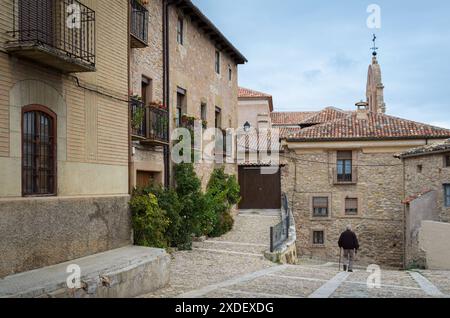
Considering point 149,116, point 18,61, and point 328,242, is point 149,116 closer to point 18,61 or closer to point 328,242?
point 18,61

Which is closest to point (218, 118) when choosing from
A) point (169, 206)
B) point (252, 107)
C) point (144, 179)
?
point (144, 179)

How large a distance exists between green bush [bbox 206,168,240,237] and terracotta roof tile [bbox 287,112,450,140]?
30.3 ft

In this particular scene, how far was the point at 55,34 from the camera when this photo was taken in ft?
25.4

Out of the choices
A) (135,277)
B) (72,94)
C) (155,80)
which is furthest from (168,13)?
(135,277)

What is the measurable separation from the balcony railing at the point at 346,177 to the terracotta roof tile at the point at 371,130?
193 cm

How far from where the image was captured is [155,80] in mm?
13391

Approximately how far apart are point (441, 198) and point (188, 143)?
12096 millimetres

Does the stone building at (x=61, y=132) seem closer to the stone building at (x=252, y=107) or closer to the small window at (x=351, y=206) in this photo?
the small window at (x=351, y=206)

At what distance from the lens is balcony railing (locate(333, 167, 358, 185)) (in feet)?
88.5

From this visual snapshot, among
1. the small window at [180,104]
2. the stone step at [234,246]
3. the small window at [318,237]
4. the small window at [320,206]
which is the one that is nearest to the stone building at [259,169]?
the small window at [320,206]

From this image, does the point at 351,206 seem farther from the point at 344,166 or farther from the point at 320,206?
the point at 344,166

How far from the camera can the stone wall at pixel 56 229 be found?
263 inches

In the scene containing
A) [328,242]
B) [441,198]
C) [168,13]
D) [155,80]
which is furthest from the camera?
[328,242]

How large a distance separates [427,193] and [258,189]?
9539 mm
